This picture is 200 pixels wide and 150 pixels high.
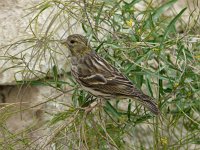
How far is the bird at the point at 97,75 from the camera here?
4.98 metres

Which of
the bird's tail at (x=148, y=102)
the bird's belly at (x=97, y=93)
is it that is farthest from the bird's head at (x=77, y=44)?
the bird's tail at (x=148, y=102)

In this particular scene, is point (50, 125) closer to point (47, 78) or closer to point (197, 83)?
point (47, 78)

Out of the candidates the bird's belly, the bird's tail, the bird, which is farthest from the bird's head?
the bird's tail

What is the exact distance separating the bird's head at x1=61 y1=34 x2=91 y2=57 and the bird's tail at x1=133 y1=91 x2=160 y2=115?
1.99 ft

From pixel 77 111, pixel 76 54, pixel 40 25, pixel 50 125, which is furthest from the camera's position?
pixel 40 25

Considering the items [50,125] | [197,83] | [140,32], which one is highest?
[140,32]

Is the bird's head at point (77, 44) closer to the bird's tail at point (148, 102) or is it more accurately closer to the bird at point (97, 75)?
the bird at point (97, 75)

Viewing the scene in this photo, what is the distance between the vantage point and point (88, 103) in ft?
16.7

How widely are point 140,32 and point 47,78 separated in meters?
0.98

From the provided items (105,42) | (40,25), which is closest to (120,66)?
(105,42)

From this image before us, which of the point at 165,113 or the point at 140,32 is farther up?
the point at 140,32

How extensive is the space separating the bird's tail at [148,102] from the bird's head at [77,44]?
607 millimetres

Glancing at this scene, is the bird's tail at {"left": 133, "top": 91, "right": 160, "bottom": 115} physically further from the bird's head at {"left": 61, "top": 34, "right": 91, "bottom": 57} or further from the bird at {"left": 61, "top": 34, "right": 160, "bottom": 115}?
the bird's head at {"left": 61, "top": 34, "right": 91, "bottom": 57}

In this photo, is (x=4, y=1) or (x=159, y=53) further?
(x=4, y=1)
